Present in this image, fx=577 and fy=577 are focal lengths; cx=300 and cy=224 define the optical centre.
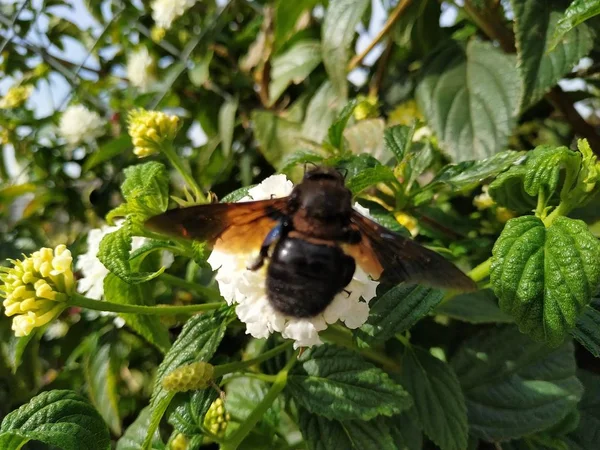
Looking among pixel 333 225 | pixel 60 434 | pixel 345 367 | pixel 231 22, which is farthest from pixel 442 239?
pixel 231 22

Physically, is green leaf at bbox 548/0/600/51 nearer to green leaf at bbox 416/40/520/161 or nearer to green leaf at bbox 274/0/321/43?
green leaf at bbox 416/40/520/161

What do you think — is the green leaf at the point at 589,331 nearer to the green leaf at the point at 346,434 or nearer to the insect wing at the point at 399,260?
the insect wing at the point at 399,260

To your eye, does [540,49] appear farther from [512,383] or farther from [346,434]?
[346,434]

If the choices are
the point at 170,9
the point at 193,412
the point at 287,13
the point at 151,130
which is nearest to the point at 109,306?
the point at 193,412

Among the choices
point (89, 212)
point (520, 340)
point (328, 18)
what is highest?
point (328, 18)

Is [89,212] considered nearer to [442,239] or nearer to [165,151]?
[165,151]

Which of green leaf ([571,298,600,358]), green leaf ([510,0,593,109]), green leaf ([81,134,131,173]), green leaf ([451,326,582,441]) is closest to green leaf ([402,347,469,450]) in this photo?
green leaf ([451,326,582,441])

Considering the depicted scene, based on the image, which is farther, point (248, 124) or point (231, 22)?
point (231, 22)

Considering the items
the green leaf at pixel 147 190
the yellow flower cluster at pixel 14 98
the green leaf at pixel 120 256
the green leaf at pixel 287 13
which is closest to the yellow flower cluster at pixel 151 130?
the green leaf at pixel 147 190
